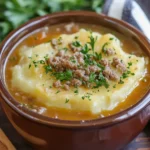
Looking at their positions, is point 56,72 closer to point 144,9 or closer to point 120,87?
point 120,87

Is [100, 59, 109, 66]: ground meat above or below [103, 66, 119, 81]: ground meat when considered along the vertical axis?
above

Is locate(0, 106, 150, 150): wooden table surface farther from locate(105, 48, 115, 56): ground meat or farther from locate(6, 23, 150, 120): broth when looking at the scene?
locate(105, 48, 115, 56): ground meat

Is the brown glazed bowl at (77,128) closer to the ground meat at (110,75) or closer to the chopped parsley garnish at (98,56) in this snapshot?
the ground meat at (110,75)

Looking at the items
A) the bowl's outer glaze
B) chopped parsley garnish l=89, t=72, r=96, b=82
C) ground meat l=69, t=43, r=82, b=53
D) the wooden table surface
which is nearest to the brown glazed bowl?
the bowl's outer glaze

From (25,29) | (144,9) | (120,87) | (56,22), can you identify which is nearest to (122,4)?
(144,9)

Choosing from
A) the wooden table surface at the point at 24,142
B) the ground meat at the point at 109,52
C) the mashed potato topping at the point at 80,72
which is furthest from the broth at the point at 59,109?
the wooden table surface at the point at 24,142

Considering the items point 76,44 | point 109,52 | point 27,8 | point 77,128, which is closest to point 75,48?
point 76,44

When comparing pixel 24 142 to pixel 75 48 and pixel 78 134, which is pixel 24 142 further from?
pixel 75 48
